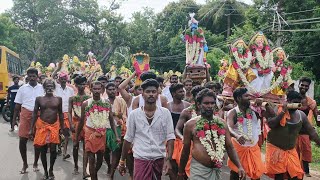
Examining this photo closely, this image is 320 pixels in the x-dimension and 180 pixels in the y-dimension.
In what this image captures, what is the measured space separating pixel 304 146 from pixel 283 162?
6.07ft

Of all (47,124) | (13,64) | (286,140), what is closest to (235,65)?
(286,140)

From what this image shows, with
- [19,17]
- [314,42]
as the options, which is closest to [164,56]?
[19,17]

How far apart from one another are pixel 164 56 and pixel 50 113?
35.2 m

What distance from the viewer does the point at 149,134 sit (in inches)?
201

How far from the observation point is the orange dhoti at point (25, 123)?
27.0ft

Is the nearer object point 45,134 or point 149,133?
point 149,133

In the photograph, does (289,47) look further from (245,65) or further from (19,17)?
(19,17)

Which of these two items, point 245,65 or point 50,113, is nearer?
point 245,65

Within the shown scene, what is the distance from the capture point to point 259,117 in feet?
21.1

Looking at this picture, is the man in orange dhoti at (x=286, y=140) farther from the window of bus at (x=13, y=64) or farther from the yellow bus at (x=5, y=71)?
the window of bus at (x=13, y=64)

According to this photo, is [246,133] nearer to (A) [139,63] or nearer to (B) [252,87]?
(B) [252,87]

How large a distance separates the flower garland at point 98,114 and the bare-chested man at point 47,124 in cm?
96

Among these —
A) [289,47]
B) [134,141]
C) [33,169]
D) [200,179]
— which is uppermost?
[289,47]

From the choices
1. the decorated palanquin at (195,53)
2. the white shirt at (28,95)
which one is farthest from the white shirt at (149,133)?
the white shirt at (28,95)
